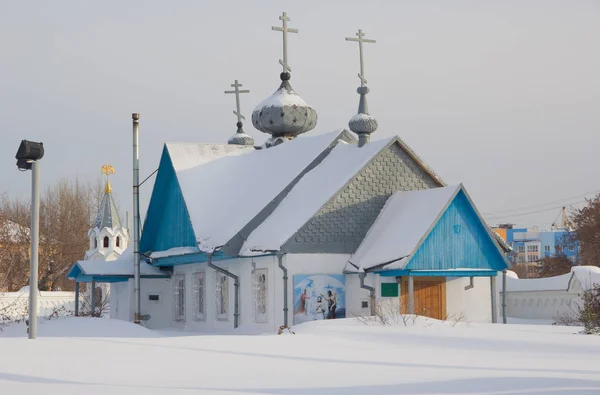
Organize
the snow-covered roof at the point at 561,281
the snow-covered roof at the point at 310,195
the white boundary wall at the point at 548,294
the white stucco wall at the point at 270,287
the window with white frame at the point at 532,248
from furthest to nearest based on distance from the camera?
the window with white frame at the point at 532,248 → the white boundary wall at the point at 548,294 → the snow-covered roof at the point at 561,281 → the snow-covered roof at the point at 310,195 → the white stucco wall at the point at 270,287

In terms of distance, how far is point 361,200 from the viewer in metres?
27.1

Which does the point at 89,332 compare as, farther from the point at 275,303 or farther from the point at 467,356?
the point at 467,356

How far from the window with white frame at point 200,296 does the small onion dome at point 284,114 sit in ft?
21.8

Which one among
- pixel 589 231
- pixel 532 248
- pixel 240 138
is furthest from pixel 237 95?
pixel 532 248

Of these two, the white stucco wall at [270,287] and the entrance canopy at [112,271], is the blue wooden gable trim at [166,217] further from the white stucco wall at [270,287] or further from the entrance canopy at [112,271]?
the white stucco wall at [270,287]

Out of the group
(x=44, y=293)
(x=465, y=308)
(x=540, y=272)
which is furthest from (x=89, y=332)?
(x=540, y=272)

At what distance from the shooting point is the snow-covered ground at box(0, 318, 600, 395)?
10992 mm

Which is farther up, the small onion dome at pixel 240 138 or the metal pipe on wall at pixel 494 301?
the small onion dome at pixel 240 138

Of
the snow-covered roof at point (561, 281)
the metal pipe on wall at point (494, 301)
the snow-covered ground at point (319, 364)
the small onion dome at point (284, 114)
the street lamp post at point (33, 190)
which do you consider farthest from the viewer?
the snow-covered roof at point (561, 281)

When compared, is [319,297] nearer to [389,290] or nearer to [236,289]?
[389,290]

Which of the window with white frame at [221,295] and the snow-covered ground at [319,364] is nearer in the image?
the snow-covered ground at [319,364]

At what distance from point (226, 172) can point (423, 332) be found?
1492 centimetres

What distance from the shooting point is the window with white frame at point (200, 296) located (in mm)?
31328

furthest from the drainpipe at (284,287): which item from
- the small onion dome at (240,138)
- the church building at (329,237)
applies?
the small onion dome at (240,138)
